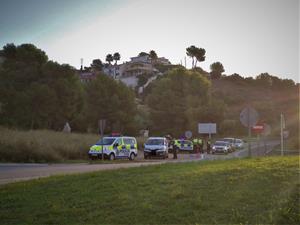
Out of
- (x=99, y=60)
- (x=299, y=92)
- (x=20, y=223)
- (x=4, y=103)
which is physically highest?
(x=99, y=60)

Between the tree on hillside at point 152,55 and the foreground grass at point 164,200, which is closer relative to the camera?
the foreground grass at point 164,200

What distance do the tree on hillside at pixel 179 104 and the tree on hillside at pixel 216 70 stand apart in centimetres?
8981

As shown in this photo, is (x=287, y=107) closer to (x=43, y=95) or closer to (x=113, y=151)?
(x=43, y=95)

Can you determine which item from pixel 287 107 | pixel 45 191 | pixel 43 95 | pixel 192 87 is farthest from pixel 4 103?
pixel 287 107

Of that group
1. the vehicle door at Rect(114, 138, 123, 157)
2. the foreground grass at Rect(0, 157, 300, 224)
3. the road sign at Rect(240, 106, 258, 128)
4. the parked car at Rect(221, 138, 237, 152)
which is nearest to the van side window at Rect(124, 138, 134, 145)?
the vehicle door at Rect(114, 138, 123, 157)

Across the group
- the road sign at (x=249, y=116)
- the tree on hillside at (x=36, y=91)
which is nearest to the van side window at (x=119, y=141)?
the road sign at (x=249, y=116)

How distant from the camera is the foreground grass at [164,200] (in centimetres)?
863

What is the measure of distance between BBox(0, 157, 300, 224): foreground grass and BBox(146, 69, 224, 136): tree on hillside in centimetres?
6267

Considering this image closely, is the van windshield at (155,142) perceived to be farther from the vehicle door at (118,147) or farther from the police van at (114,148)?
the vehicle door at (118,147)

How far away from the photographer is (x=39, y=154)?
31328mm

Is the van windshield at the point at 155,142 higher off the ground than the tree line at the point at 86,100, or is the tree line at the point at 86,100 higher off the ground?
the tree line at the point at 86,100

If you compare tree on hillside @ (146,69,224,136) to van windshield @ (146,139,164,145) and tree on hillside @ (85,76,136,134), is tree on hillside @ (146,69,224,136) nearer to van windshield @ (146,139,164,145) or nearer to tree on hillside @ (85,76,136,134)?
tree on hillside @ (85,76,136,134)

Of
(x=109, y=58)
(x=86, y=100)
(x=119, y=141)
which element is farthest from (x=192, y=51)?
(x=119, y=141)

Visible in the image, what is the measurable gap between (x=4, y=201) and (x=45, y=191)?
1245 millimetres
